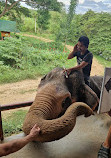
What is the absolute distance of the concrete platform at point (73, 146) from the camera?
200 cm

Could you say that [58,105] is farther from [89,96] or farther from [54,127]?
[89,96]

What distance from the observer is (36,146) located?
212 cm

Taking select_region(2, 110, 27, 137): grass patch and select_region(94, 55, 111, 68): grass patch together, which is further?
select_region(94, 55, 111, 68): grass patch

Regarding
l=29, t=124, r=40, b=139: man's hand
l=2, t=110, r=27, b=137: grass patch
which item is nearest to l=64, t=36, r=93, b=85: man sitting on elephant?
l=29, t=124, r=40, b=139: man's hand

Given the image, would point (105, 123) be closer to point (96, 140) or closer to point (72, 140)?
point (96, 140)

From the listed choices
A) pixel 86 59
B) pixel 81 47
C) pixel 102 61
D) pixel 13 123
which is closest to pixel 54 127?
pixel 86 59

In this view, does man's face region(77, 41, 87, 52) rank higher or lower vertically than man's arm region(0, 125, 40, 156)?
higher

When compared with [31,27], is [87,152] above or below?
below

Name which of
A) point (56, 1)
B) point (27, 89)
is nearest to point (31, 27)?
point (56, 1)

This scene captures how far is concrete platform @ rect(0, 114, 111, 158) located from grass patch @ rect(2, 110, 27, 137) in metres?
0.59

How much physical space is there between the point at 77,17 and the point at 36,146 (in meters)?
5.74

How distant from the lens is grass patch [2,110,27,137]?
2.91 metres

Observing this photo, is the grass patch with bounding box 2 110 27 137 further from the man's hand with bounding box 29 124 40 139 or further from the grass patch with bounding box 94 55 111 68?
the grass patch with bounding box 94 55 111 68

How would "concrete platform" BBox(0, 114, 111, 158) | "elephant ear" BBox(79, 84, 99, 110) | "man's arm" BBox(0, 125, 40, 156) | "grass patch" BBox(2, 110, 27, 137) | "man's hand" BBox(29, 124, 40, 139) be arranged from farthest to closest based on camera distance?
"grass patch" BBox(2, 110, 27, 137) → "elephant ear" BBox(79, 84, 99, 110) → "concrete platform" BBox(0, 114, 111, 158) → "man's hand" BBox(29, 124, 40, 139) → "man's arm" BBox(0, 125, 40, 156)
